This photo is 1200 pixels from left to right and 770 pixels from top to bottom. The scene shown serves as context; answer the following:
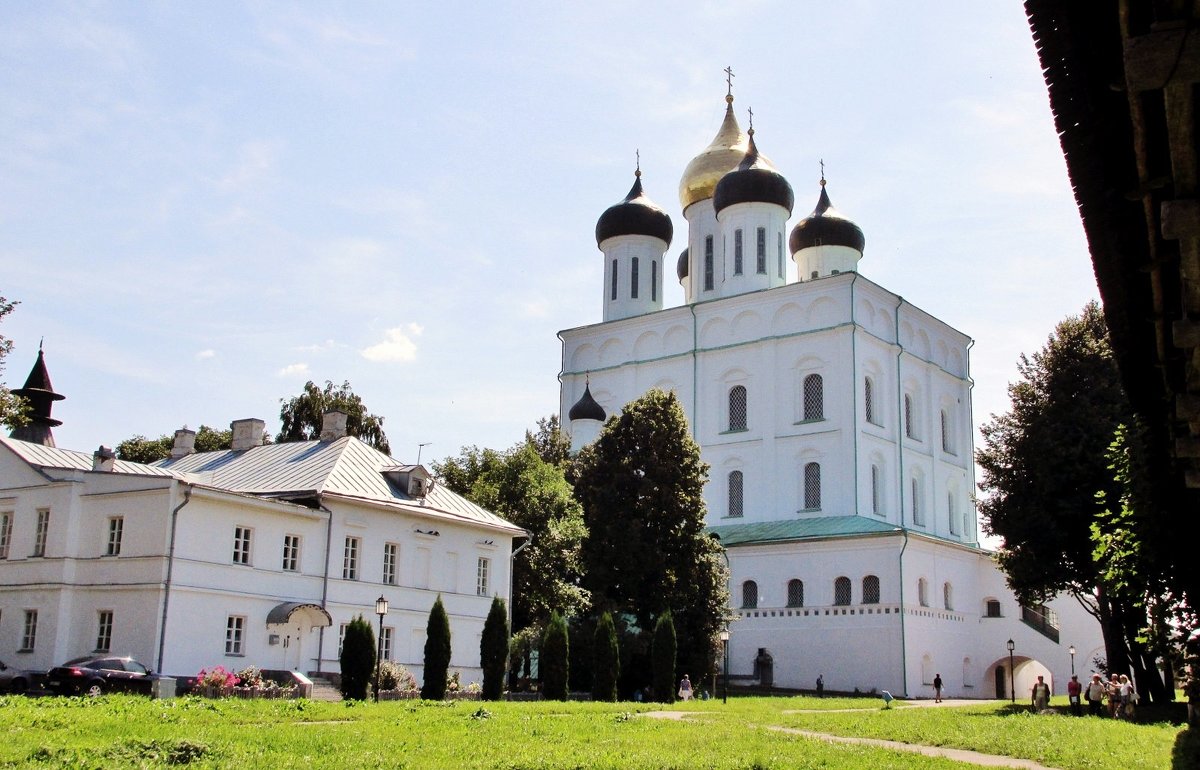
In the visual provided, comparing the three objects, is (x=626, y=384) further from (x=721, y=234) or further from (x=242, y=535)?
(x=242, y=535)

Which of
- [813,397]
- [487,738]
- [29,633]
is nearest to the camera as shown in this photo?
[487,738]

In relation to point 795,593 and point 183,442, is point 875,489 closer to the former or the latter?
point 795,593

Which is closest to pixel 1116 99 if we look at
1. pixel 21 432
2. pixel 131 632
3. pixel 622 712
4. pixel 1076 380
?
pixel 622 712

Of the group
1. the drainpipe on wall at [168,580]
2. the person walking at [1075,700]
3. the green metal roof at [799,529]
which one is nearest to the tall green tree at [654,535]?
the green metal roof at [799,529]

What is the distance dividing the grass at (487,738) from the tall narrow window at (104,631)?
599 cm

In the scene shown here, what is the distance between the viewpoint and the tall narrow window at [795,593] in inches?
1751

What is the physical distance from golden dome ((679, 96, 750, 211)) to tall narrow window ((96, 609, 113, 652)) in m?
38.1

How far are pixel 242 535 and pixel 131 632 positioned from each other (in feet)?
10.8

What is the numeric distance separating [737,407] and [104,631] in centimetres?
3081

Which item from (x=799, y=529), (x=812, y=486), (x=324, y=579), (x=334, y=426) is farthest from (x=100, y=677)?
(x=812, y=486)

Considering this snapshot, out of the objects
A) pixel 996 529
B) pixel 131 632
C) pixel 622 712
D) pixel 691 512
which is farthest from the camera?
pixel 691 512

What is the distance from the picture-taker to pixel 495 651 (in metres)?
29.0

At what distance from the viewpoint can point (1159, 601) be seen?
688 inches

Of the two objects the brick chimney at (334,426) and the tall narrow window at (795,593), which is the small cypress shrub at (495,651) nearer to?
the brick chimney at (334,426)
